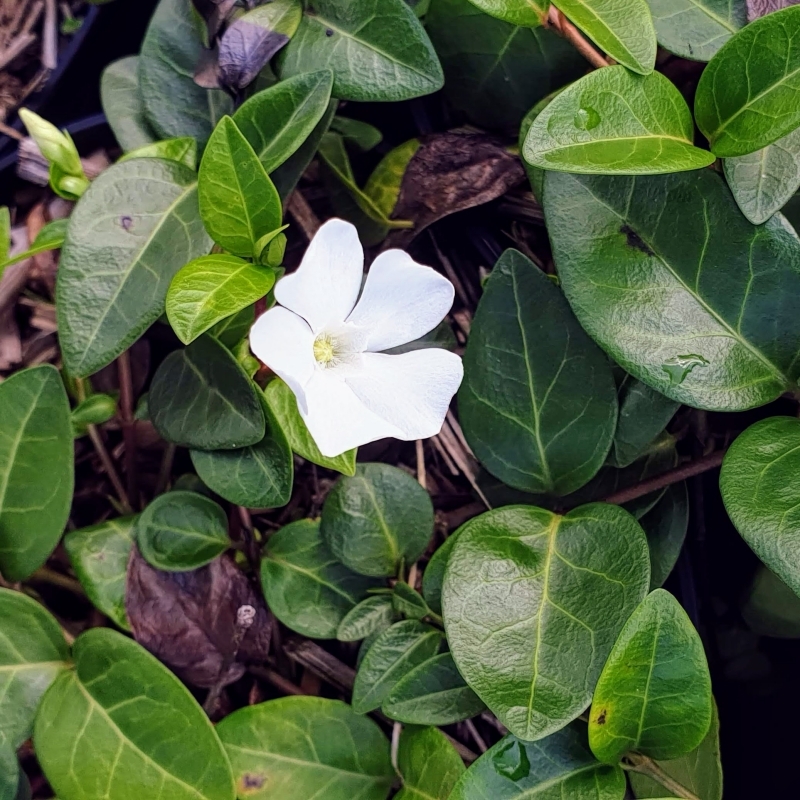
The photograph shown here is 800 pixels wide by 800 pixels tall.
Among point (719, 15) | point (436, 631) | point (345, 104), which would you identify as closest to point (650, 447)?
point (436, 631)

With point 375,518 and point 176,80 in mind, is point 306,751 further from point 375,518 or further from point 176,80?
point 176,80

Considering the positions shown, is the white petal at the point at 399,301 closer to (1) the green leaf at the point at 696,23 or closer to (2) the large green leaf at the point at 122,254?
(2) the large green leaf at the point at 122,254

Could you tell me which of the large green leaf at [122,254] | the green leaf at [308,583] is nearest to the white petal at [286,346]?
the large green leaf at [122,254]

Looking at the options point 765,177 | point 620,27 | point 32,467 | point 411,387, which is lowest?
point 32,467

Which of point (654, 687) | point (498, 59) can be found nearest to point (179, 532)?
point (654, 687)

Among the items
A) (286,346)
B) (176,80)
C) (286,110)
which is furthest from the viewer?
(176,80)

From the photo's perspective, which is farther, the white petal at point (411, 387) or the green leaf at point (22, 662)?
the green leaf at point (22, 662)
